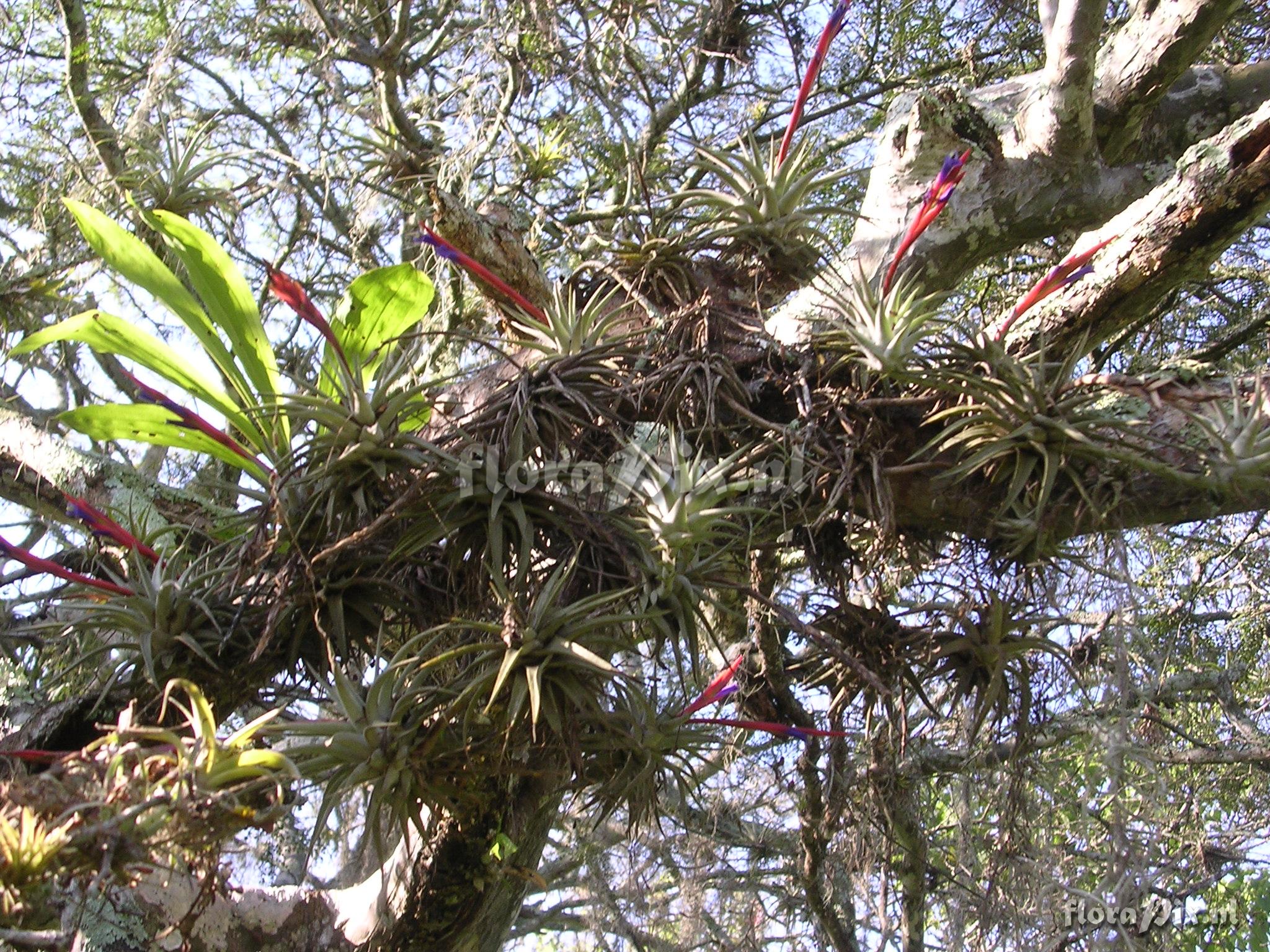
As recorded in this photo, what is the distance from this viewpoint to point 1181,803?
12.1 ft

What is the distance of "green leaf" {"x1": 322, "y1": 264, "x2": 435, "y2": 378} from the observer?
2.01m

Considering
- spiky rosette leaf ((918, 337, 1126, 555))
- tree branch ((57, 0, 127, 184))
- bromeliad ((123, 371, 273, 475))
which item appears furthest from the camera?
tree branch ((57, 0, 127, 184))

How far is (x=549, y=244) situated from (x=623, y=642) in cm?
222

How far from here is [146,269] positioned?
2.04m

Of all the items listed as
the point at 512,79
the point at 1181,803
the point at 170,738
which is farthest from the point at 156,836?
the point at 1181,803

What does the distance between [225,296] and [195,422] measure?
1.37ft

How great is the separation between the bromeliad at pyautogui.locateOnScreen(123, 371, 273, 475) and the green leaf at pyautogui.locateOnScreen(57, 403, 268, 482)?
0.11 metres

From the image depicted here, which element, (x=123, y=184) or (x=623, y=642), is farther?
(x=123, y=184)

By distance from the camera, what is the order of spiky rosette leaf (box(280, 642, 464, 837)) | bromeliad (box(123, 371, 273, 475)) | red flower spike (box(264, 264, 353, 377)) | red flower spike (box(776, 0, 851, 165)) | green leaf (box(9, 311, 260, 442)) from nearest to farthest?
spiky rosette leaf (box(280, 642, 464, 837)) < red flower spike (box(264, 264, 353, 377)) < bromeliad (box(123, 371, 273, 475)) < red flower spike (box(776, 0, 851, 165)) < green leaf (box(9, 311, 260, 442))

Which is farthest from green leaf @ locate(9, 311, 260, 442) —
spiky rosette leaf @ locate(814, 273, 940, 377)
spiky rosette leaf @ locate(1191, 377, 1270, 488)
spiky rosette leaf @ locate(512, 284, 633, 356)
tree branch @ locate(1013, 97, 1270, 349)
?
spiky rosette leaf @ locate(1191, 377, 1270, 488)

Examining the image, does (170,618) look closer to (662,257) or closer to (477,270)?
(477,270)

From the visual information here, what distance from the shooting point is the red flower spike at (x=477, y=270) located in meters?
1.81

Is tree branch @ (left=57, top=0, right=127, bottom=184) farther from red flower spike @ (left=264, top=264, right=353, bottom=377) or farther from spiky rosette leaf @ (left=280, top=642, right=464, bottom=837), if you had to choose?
spiky rosette leaf @ (left=280, top=642, right=464, bottom=837)

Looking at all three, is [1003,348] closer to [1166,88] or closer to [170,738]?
[1166,88]
